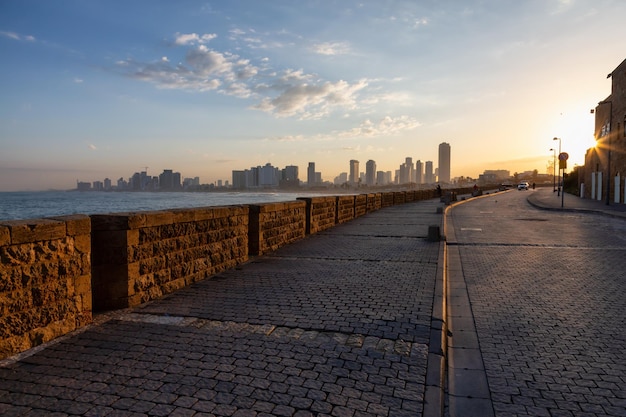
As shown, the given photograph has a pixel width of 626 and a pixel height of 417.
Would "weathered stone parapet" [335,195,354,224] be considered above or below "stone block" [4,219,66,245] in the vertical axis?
below

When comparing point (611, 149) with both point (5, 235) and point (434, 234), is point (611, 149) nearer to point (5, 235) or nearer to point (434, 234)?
point (434, 234)

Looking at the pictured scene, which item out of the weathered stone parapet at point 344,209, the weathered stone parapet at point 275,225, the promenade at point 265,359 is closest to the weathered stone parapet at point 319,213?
the weathered stone parapet at point 275,225

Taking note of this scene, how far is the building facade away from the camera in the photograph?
3328 cm

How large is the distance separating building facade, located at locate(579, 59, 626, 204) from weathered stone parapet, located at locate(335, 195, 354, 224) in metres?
20.6

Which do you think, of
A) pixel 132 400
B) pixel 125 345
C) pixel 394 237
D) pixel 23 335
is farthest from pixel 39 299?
pixel 394 237

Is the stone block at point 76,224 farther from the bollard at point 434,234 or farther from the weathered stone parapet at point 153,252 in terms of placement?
the bollard at point 434,234

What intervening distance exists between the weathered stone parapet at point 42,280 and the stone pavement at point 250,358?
0.23m

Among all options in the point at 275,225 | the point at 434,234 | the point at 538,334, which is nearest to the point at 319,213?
the point at 434,234

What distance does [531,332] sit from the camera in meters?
5.24

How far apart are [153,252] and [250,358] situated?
3077 mm

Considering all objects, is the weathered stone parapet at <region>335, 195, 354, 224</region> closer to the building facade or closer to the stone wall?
the stone wall

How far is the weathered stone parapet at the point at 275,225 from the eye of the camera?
1034 cm

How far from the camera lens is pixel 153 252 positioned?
6.47 m

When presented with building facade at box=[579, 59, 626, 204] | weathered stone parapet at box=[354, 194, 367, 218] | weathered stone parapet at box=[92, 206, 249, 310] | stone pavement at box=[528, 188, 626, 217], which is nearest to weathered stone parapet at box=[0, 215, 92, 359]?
weathered stone parapet at box=[92, 206, 249, 310]
